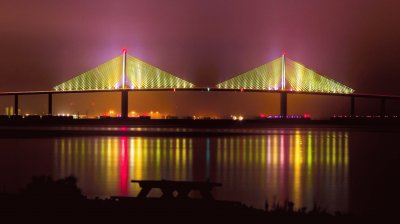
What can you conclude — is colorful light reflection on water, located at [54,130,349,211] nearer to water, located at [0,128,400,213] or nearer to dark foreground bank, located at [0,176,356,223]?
water, located at [0,128,400,213]

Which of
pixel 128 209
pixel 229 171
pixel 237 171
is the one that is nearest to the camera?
pixel 128 209

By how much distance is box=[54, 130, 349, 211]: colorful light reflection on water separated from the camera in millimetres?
14391

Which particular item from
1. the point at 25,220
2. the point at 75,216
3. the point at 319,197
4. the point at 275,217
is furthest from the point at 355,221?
the point at 319,197

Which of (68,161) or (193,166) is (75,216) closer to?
(193,166)

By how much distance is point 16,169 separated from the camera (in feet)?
62.6

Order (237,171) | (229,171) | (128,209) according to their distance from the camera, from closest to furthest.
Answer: (128,209) < (237,171) < (229,171)

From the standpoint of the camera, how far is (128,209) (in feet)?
29.9

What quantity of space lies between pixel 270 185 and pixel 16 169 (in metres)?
7.43

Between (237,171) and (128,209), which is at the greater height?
(128,209)

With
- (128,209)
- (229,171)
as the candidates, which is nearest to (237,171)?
(229,171)

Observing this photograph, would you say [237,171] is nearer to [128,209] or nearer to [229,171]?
[229,171]

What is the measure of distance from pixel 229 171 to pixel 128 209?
36.2ft

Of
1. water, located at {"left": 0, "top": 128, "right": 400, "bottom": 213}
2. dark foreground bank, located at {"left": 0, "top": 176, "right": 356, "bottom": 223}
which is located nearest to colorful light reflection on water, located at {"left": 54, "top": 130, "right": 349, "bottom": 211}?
water, located at {"left": 0, "top": 128, "right": 400, "bottom": 213}

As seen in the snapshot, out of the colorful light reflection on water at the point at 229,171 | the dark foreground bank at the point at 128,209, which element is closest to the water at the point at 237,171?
the colorful light reflection on water at the point at 229,171
